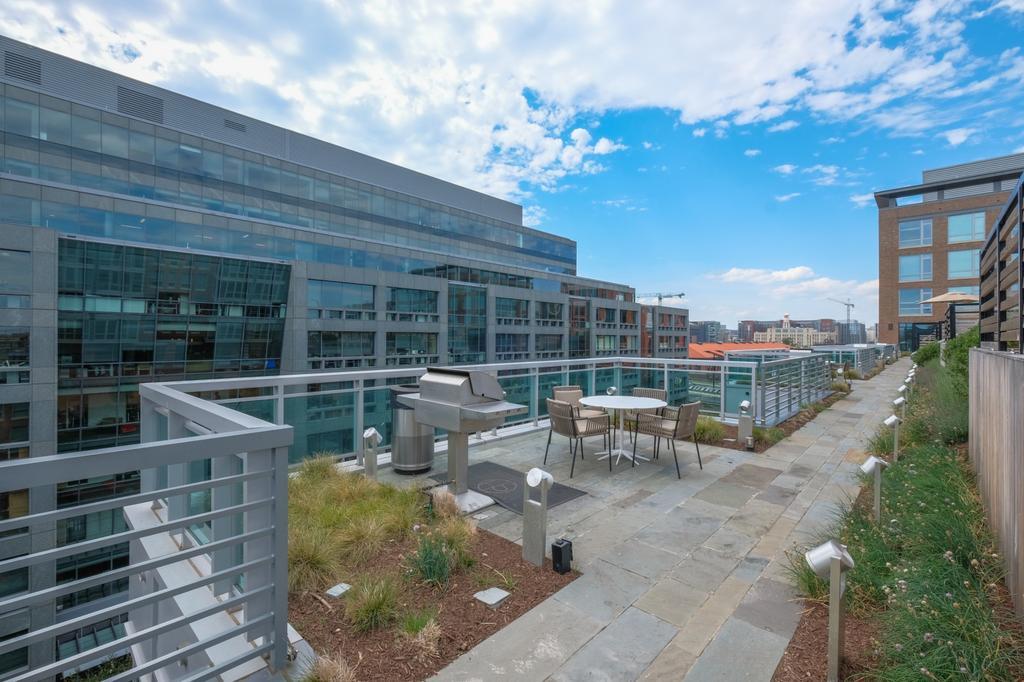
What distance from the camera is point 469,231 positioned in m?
50.3

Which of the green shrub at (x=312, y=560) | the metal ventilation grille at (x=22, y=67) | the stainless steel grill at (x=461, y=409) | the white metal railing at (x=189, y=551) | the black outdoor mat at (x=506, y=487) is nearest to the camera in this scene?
the white metal railing at (x=189, y=551)

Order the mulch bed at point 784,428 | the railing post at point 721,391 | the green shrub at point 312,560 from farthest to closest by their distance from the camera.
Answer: the railing post at point 721,391
the mulch bed at point 784,428
the green shrub at point 312,560

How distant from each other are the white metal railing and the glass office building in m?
2.59

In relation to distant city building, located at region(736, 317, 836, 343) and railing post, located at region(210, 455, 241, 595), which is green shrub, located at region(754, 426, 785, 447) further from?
distant city building, located at region(736, 317, 836, 343)

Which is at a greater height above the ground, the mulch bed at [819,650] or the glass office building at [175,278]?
the glass office building at [175,278]

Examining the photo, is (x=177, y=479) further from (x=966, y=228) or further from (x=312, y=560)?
(x=966, y=228)

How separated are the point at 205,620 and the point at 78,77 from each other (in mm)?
48897

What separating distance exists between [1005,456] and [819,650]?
1.69m

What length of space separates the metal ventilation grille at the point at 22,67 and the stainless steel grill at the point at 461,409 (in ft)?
156

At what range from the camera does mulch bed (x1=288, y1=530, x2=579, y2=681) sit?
2.59 m

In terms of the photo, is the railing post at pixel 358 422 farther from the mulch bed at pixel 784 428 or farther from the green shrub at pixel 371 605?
the mulch bed at pixel 784 428

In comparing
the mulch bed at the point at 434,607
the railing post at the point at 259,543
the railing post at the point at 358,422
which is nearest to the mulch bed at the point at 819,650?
→ the mulch bed at the point at 434,607

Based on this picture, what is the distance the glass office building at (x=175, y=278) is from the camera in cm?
1861

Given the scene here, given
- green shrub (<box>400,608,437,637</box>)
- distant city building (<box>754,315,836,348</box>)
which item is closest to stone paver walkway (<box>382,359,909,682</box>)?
green shrub (<box>400,608,437,637</box>)
